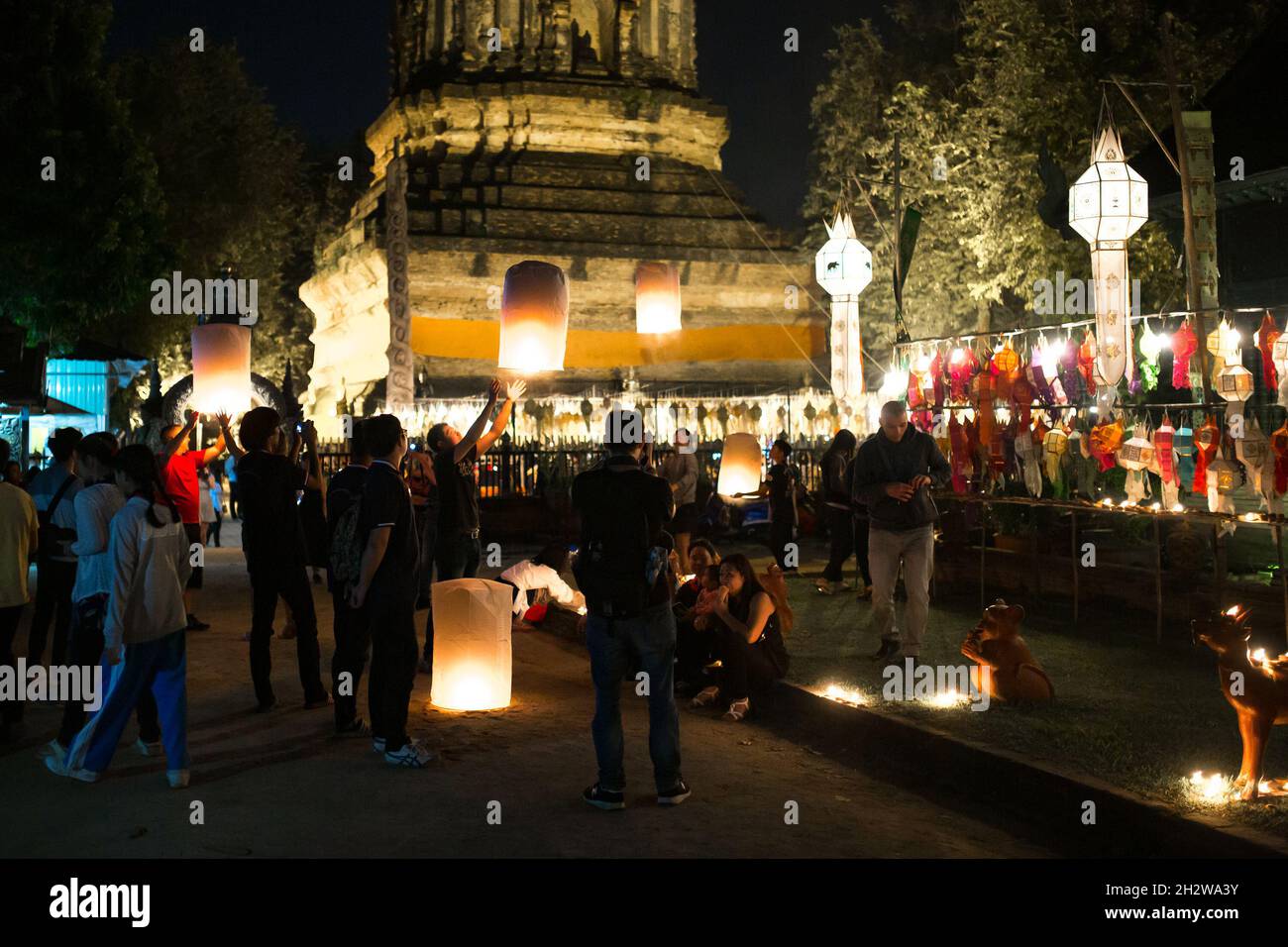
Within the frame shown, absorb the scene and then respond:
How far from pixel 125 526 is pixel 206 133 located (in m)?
34.1

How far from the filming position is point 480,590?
8547mm

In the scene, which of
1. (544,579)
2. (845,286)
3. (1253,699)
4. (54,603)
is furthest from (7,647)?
(845,286)

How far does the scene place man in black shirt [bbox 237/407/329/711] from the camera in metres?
8.70

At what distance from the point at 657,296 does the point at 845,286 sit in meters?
6.88

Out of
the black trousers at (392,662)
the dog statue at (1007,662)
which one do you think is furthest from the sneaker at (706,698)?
the black trousers at (392,662)

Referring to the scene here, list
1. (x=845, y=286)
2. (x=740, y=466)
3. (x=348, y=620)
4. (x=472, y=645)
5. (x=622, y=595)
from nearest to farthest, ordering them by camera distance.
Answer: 1. (x=622, y=595)
2. (x=348, y=620)
3. (x=472, y=645)
4. (x=845, y=286)
5. (x=740, y=466)

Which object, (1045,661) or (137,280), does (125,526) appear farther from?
(137,280)

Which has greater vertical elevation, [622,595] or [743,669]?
[622,595]

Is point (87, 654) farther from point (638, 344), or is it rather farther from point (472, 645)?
point (638, 344)

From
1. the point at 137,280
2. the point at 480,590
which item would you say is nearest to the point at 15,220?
the point at 137,280

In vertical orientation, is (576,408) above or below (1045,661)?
above

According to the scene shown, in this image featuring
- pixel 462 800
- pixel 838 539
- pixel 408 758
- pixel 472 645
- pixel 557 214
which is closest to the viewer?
pixel 462 800

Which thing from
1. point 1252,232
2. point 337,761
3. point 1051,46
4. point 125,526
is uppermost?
point 1051,46

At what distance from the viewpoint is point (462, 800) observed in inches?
261
